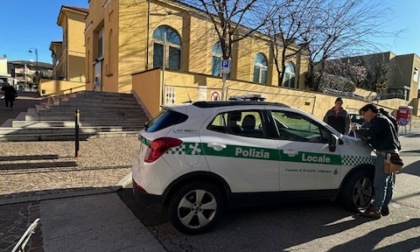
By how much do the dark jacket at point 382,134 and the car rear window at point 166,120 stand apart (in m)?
2.85

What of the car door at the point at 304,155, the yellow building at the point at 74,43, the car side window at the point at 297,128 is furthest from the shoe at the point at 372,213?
the yellow building at the point at 74,43

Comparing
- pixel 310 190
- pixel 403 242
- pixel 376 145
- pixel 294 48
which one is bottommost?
pixel 403 242

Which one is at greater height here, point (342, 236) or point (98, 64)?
point (98, 64)

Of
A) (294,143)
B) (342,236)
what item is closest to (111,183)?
(294,143)

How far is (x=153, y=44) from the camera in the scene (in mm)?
16719

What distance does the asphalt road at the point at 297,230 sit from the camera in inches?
138

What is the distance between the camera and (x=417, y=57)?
156 feet

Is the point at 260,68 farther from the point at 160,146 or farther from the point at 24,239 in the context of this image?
the point at 24,239

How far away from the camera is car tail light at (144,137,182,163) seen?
11.7ft

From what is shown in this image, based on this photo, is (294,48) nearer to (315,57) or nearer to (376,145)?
(315,57)

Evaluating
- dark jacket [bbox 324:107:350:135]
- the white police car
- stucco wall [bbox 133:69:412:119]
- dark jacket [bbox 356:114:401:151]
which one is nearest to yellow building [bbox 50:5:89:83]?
stucco wall [bbox 133:69:412:119]

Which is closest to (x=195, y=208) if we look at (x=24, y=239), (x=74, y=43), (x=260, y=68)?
(x=24, y=239)

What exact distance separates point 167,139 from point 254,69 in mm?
21403

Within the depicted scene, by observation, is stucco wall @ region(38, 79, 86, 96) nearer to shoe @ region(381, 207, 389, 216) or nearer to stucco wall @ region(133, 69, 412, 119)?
stucco wall @ region(133, 69, 412, 119)
